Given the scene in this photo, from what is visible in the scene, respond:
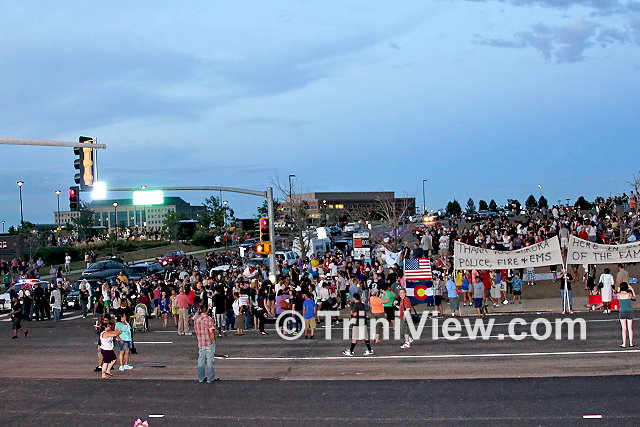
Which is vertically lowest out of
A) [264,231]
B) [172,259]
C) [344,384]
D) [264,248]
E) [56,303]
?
[344,384]

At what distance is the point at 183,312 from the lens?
80.3 feet

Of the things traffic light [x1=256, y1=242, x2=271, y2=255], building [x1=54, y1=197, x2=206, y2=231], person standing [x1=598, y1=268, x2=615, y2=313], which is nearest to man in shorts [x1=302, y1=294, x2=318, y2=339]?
traffic light [x1=256, y1=242, x2=271, y2=255]

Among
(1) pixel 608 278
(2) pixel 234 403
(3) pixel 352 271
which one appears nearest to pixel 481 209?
(3) pixel 352 271

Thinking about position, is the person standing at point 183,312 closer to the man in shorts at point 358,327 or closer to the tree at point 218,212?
the man in shorts at point 358,327

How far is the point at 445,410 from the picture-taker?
12617 millimetres

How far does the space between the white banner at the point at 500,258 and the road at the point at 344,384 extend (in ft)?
16.7

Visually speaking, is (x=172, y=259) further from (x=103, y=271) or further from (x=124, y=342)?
(x=124, y=342)

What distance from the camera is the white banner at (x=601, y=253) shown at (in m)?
26.1

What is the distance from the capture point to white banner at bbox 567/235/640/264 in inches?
1029

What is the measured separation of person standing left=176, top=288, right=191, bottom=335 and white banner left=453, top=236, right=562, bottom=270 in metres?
9.85

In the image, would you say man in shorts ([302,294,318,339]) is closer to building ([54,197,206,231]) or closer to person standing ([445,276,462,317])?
person standing ([445,276,462,317])

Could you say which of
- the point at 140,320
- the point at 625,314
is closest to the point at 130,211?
the point at 140,320
